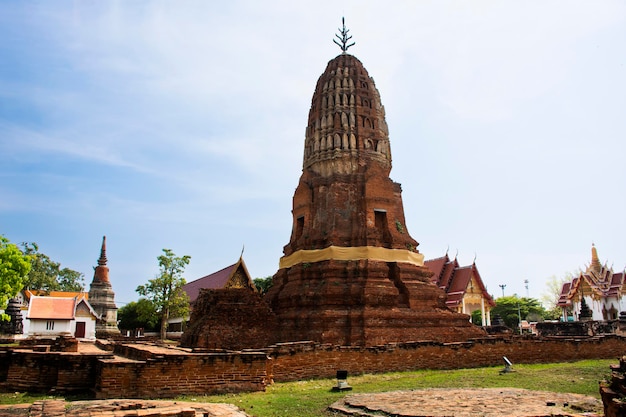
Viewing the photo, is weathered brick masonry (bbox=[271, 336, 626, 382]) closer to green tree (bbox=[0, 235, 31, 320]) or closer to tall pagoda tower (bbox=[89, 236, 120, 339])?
green tree (bbox=[0, 235, 31, 320])

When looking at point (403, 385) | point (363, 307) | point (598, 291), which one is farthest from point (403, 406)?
point (598, 291)

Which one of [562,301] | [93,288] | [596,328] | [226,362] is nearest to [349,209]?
[226,362]

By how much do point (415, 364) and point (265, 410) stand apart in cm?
761

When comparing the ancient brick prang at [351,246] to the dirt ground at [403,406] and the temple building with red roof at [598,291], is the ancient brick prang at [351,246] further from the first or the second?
the temple building with red roof at [598,291]

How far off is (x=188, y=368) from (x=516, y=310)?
→ 5159 centimetres

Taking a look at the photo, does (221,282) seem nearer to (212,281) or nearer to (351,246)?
(212,281)

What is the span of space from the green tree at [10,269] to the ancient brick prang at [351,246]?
14743 mm

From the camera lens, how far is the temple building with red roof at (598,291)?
1634 inches

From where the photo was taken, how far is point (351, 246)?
64.9 ft

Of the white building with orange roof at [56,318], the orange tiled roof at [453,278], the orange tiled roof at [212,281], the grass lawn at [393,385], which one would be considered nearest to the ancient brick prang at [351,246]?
the grass lawn at [393,385]

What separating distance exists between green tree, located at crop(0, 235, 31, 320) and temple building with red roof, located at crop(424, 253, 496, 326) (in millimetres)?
23584

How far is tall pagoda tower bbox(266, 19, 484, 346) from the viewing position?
1772 centimetres

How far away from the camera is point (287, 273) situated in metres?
21.1

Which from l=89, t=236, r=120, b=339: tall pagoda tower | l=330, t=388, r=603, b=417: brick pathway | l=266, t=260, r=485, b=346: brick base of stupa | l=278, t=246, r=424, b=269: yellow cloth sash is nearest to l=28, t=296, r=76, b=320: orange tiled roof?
l=89, t=236, r=120, b=339: tall pagoda tower
